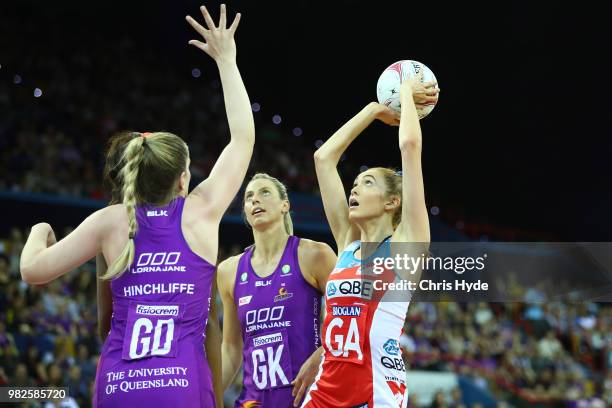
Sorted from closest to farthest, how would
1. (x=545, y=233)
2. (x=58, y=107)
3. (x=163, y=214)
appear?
(x=163, y=214)
(x=58, y=107)
(x=545, y=233)

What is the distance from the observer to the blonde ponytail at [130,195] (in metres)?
3.00

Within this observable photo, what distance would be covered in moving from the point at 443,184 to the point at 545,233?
10.3 feet

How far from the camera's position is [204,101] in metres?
20.3

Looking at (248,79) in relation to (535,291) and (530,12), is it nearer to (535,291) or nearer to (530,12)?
(530,12)

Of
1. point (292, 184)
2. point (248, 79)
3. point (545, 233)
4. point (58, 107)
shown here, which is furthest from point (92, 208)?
point (545, 233)

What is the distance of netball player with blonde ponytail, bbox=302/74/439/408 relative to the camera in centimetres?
390

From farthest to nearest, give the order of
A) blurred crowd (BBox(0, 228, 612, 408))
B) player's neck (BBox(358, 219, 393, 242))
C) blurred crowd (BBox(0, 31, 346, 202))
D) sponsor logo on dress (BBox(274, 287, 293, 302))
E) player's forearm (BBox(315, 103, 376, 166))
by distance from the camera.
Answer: blurred crowd (BBox(0, 31, 346, 202)), blurred crowd (BBox(0, 228, 612, 408)), sponsor logo on dress (BBox(274, 287, 293, 302)), player's forearm (BBox(315, 103, 376, 166)), player's neck (BBox(358, 219, 393, 242))

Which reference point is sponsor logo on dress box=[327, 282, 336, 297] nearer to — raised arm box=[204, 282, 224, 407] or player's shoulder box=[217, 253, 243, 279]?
raised arm box=[204, 282, 224, 407]

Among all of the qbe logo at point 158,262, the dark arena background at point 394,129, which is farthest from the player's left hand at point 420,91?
the dark arena background at point 394,129

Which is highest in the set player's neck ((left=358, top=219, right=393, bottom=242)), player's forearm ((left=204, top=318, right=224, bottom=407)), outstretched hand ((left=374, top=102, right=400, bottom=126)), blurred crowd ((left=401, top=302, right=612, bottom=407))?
blurred crowd ((left=401, top=302, right=612, bottom=407))

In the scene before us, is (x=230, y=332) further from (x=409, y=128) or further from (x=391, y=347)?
(x=409, y=128)

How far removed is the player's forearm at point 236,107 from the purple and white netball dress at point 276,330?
6.16ft

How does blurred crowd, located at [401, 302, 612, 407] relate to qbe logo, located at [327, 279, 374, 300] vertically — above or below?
above

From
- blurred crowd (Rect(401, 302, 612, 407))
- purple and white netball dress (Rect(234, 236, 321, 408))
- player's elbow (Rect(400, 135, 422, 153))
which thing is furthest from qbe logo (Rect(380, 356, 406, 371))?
blurred crowd (Rect(401, 302, 612, 407))
